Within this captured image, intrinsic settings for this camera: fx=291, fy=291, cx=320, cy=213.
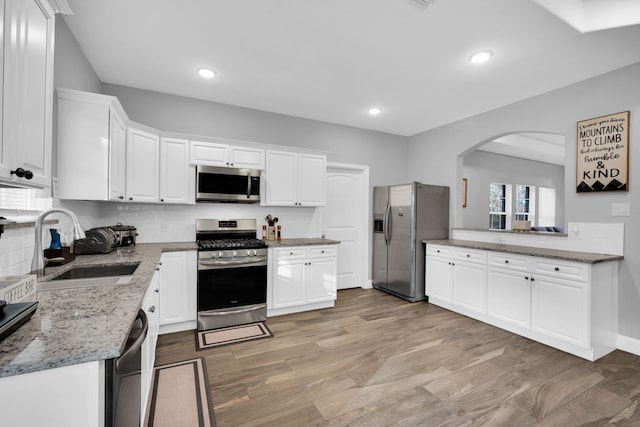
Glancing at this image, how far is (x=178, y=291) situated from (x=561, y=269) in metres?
3.84

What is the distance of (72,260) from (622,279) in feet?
15.8

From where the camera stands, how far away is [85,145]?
2271mm

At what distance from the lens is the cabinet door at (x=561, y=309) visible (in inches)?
103

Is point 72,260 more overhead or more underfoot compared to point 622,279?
more overhead

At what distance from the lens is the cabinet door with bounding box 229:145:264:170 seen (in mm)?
3627

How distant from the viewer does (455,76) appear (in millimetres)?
3057

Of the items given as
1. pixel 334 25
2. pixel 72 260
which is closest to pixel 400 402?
pixel 72 260

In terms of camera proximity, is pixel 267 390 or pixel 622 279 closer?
pixel 267 390

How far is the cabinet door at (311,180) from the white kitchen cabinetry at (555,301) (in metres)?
2.23

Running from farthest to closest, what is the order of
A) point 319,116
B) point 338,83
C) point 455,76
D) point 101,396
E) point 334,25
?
point 319,116 < point 338,83 < point 455,76 < point 334,25 < point 101,396

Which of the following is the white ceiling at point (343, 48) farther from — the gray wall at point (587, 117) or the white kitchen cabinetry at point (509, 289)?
the white kitchen cabinetry at point (509, 289)

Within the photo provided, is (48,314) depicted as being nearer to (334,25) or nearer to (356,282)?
(334,25)

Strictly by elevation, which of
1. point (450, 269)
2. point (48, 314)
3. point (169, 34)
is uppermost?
point (169, 34)

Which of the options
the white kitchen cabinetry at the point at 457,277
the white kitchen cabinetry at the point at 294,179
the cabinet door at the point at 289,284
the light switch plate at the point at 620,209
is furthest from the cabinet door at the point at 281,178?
the light switch plate at the point at 620,209
